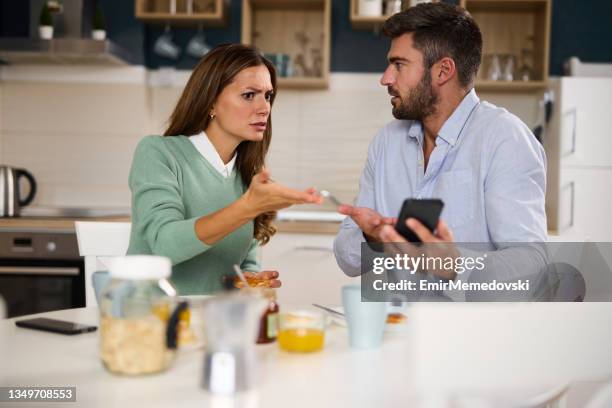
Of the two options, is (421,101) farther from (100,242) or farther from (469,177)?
(100,242)

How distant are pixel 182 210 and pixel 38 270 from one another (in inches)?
65.4

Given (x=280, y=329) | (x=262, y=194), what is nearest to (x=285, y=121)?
(x=262, y=194)

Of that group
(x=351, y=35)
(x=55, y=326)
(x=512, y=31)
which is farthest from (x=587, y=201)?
(x=55, y=326)

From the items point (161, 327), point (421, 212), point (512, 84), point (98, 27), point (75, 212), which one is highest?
point (98, 27)

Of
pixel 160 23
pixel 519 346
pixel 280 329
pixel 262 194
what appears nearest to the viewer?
pixel 519 346

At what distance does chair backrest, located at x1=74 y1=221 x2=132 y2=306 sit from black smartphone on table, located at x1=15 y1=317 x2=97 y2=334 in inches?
19.7

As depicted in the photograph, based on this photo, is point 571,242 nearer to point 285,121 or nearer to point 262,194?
Result: point 262,194

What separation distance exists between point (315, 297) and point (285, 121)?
3.79ft

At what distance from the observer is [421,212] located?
1.23 meters

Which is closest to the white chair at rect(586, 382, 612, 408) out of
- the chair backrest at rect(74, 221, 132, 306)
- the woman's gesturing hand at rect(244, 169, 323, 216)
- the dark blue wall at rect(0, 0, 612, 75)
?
the woman's gesturing hand at rect(244, 169, 323, 216)

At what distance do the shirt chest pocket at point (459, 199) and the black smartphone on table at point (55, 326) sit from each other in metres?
1.01

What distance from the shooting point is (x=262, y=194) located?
56.0 inches

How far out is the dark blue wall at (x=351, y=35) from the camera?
3742 mm

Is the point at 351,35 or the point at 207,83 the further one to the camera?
the point at 351,35
